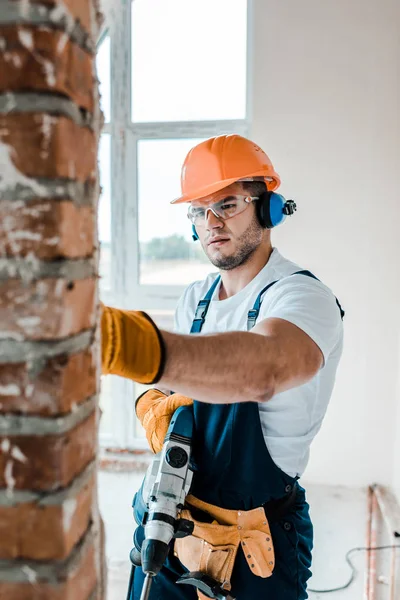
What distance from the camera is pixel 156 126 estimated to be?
341cm

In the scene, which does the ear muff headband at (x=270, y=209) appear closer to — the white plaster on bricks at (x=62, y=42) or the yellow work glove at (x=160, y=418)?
the yellow work glove at (x=160, y=418)

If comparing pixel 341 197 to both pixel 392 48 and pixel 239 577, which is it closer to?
pixel 392 48

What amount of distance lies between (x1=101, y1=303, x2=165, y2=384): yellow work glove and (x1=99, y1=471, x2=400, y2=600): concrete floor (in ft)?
6.37

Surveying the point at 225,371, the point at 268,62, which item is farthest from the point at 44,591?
the point at 268,62

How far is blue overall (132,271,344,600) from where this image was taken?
1.43m

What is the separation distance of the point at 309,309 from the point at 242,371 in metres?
0.39

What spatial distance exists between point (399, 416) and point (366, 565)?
2.90 ft

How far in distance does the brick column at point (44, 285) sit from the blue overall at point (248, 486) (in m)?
0.83

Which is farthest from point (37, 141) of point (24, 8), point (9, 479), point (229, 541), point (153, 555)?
point (229, 541)

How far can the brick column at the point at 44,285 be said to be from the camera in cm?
56

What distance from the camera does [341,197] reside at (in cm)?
307

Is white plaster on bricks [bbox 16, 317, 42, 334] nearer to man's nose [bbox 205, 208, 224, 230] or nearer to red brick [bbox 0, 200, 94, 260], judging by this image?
red brick [bbox 0, 200, 94, 260]

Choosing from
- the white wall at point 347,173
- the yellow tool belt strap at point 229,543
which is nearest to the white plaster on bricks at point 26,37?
the yellow tool belt strap at point 229,543

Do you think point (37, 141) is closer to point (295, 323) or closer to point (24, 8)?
point (24, 8)
